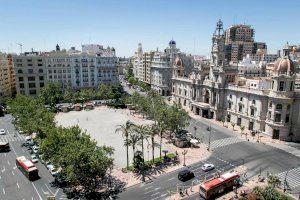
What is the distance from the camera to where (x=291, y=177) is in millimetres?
66500

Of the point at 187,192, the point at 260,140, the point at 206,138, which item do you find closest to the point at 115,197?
the point at 187,192

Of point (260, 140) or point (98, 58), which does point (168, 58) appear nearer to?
point (98, 58)

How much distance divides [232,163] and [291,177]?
15.1 metres

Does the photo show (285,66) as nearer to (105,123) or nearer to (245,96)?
(245,96)

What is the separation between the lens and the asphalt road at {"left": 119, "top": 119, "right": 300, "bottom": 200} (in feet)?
200

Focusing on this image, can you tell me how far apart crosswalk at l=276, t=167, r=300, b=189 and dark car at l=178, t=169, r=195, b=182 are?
21.9 metres

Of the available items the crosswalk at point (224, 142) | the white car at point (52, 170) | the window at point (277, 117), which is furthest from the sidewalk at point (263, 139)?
the white car at point (52, 170)

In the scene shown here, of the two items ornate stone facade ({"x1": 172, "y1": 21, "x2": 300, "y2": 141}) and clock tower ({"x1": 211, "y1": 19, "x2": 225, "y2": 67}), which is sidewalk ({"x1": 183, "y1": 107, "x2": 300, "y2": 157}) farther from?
clock tower ({"x1": 211, "y1": 19, "x2": 225, "y2": 67})

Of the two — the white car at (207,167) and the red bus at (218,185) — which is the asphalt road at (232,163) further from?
the red bus at (218,185)

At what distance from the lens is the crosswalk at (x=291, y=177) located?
6312cm

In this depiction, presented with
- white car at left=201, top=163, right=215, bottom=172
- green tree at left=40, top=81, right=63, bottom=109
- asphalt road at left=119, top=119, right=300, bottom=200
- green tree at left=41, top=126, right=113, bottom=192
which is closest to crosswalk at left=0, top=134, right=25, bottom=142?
green tree at left=40, top=81, right=63, bottom=109

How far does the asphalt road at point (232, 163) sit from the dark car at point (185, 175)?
3.36 ft

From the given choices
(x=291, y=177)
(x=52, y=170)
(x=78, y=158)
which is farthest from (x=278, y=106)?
(x=52, y=170)

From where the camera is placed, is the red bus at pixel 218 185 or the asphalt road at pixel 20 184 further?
the asphalt road at pixel 20 184
